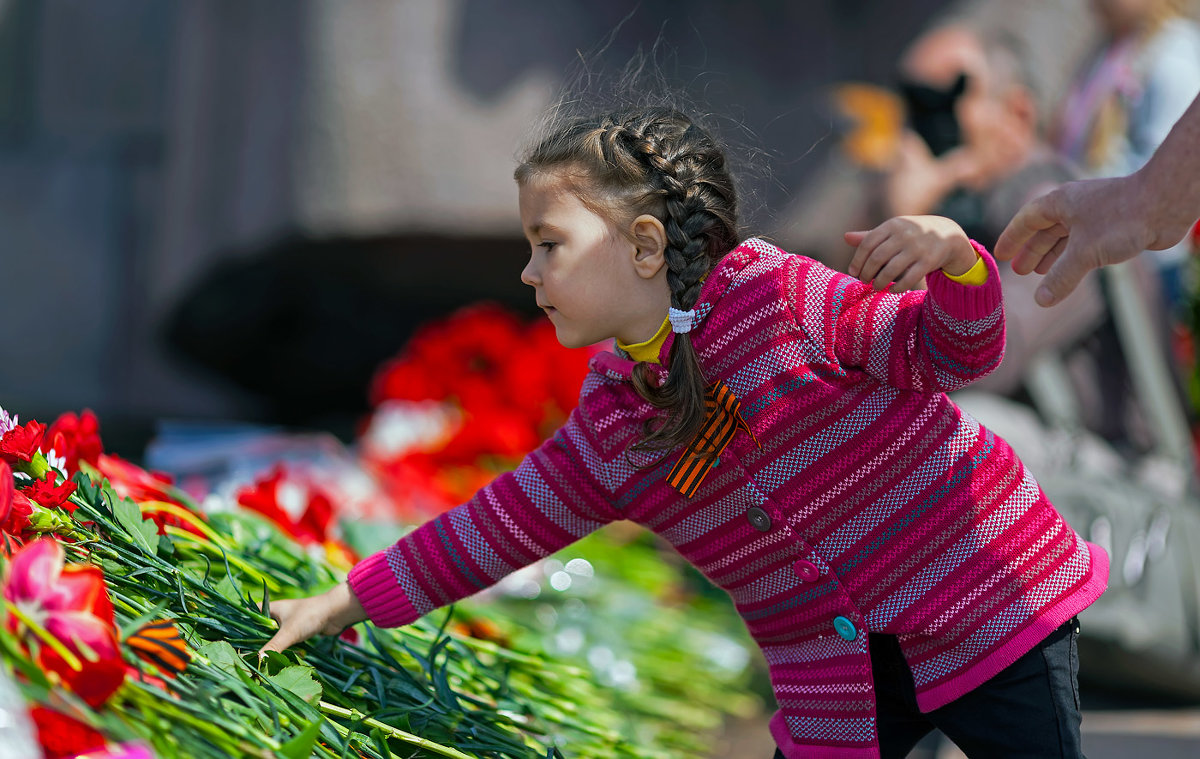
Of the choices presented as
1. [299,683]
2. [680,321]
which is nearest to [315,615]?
[299,683]

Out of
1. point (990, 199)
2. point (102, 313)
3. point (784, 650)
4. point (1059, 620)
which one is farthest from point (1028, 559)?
point (102, 313)

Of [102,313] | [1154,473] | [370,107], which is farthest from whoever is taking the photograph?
[102,313]

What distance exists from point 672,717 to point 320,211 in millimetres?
2165

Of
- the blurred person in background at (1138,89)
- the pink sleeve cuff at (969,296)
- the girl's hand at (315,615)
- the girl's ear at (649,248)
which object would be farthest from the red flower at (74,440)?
the blurred person in background at (1138,89)

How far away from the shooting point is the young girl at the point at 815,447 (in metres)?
1.29

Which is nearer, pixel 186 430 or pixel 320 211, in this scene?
pixel 186 430

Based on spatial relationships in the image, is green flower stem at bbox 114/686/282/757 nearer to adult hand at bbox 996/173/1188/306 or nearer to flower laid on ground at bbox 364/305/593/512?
adult hand at bbox 996/173/1188/306

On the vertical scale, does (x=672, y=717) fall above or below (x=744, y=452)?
below

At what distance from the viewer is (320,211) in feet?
12.5

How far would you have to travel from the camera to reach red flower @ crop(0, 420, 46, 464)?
49.8 inches

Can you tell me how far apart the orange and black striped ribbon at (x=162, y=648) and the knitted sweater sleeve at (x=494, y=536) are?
1.13ft

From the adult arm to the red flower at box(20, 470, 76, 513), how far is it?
3.46 feet

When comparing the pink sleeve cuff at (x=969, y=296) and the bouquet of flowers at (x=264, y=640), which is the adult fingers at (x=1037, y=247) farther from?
the bouquet of flowers at (x=264, y=640)

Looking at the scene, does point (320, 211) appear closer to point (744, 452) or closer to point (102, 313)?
point (102, 313)
